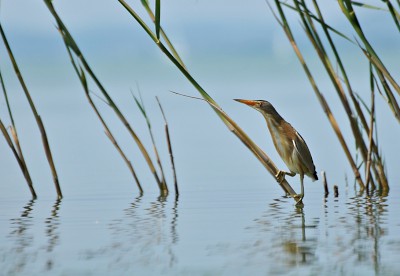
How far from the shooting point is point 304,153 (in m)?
6.54

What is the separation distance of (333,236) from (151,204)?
2.06 metres

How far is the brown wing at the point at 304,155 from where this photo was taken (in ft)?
21.4

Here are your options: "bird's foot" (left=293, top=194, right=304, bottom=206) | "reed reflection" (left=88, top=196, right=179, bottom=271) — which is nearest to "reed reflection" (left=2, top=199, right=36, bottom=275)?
"reed reflection" (left=88, top=196, right=179, bottom=271)

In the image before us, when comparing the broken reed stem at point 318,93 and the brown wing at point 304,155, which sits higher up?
the broken reed stem at point 318,93

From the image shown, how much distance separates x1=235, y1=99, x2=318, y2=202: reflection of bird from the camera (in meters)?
6.52

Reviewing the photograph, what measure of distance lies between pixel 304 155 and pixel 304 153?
0.05 feet

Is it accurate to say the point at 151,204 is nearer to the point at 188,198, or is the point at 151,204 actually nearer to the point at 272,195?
the point at 188,198

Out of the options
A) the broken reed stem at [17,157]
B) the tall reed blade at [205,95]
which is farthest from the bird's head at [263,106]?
the broken reed stem at [17,157]

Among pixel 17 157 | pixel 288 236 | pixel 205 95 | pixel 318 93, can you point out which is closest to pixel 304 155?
Answer: pixel 318 93

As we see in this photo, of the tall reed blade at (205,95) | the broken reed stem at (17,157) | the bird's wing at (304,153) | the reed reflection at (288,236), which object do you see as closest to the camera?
the reed reflection at (288,236)

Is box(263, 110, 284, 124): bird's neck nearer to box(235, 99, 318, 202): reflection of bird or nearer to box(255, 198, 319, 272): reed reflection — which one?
box(235, 99, 318, 202): reflection of bird

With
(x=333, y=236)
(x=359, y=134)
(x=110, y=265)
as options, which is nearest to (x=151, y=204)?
(x=359, y=134)

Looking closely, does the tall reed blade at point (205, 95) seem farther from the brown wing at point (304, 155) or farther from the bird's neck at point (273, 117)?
the bird's neck at point (273, 117)

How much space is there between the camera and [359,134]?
715cm
